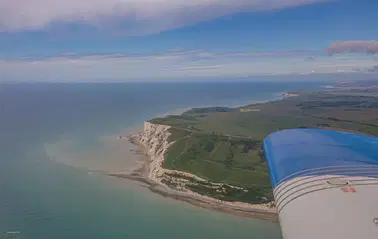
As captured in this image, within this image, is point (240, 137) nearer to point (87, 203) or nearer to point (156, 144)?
point (156, 144)

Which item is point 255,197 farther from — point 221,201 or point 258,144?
point 258,144

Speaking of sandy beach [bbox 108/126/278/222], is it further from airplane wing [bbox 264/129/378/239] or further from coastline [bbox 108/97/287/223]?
airplane wing [bbox 264/129/378/239]

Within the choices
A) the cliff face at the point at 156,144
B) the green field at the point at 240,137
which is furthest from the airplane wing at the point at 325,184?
the cliff face at the point at 156,144

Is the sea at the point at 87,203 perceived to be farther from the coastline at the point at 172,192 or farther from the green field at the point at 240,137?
the green field at the point at 240,137

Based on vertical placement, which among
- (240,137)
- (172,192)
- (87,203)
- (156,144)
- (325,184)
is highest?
(325,184)

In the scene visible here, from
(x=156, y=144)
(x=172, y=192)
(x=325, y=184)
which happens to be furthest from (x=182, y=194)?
(x=325, y=184)

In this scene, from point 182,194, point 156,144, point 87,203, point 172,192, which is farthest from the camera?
point 156,144
